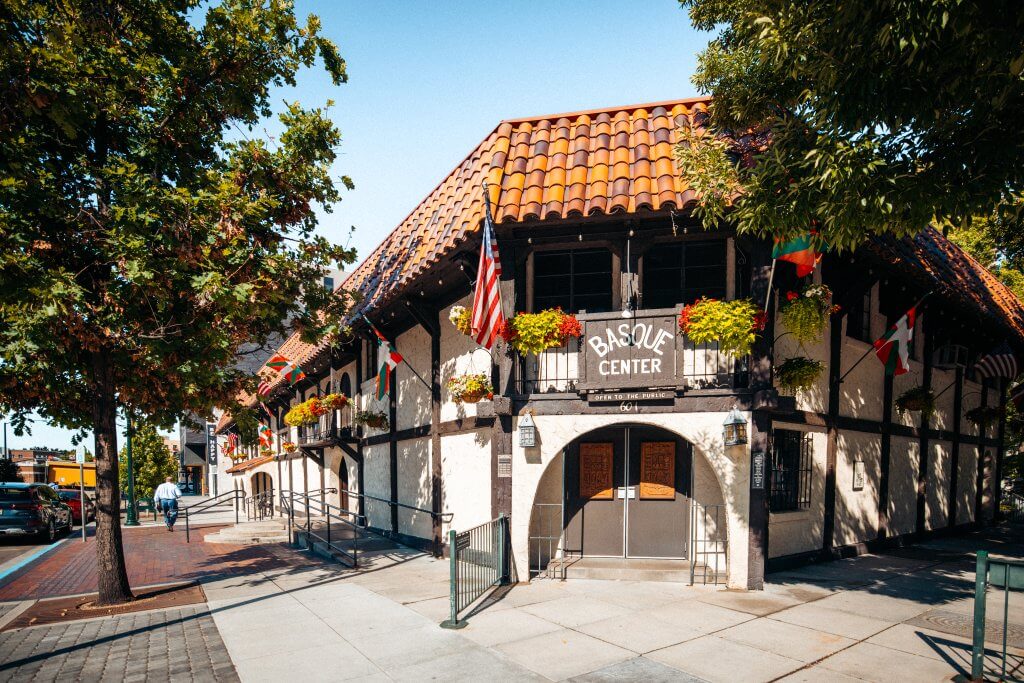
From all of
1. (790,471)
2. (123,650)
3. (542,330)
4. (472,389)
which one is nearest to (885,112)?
(542,330)

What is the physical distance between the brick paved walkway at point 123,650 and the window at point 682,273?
782cm

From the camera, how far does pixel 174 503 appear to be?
63.3 ft

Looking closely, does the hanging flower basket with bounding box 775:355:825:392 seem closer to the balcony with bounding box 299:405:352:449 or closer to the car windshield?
the balcony with bounding box 299:405:352:449

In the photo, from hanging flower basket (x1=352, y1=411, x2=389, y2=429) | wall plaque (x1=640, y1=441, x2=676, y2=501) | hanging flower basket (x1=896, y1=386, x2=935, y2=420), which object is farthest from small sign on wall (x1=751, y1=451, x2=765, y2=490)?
hanging flower basket (x1=352, y1=411, x2=389, y2=429)

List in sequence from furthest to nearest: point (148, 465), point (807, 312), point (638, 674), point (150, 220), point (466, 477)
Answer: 1. point (148, 465)
2. point (466, 477)
3. point (807, 312)
4. point (150, 220)
5. point (638, 674)

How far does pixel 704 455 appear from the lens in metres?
9.06

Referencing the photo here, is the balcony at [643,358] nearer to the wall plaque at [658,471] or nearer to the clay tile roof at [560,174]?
the wall plaque at [658,471]

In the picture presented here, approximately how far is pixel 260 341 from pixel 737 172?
808cm

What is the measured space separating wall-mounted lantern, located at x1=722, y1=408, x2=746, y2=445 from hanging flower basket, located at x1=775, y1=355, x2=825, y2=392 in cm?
124

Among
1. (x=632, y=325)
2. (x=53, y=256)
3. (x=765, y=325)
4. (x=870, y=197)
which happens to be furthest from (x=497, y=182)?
(x=53, y=256)

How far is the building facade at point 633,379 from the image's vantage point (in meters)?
9.02

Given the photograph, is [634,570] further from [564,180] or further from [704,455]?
[564,180]

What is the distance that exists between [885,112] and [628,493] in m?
6.60

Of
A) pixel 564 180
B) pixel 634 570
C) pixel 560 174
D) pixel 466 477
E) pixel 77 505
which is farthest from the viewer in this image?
pixel 77 505
